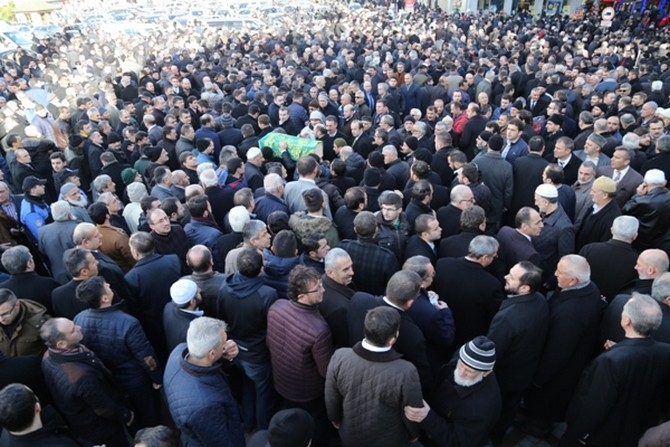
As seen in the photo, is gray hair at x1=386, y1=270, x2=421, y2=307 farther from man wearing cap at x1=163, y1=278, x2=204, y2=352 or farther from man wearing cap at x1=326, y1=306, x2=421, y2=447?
man wearing cap at x1=163, y1=278, x2=204, y2=352

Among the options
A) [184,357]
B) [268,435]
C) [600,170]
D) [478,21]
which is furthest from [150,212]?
[478,21]

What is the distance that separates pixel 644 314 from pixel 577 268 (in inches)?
21.5

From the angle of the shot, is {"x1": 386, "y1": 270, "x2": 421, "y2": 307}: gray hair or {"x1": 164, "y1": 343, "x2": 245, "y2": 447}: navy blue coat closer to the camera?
{"x1": 164, "y1": 343, "x2": 245, "y2": 447}: navy blue coat

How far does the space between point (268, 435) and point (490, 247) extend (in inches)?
87.9

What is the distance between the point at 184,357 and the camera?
2.80 meters

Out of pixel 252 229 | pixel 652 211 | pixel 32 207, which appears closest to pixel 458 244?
pixel 252 229

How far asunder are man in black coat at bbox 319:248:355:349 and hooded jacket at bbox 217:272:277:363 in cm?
42

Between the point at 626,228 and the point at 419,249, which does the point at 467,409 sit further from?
the point at 626,228

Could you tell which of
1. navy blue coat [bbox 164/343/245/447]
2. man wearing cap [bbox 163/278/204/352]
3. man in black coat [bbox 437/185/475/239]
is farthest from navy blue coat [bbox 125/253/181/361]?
man in black coat [bbox 437/185/475/239]

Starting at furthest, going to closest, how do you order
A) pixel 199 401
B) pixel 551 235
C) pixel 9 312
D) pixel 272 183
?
pixel 272 183, pixel 551 235, pixel 9 312, pixel 199 401

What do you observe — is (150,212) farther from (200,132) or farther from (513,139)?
(513,139)

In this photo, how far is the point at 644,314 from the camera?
9.08 feet

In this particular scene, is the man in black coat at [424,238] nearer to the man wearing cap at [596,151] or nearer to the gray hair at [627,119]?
the man wearing cap at [596,151]

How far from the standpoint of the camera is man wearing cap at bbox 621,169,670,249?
457 cm
